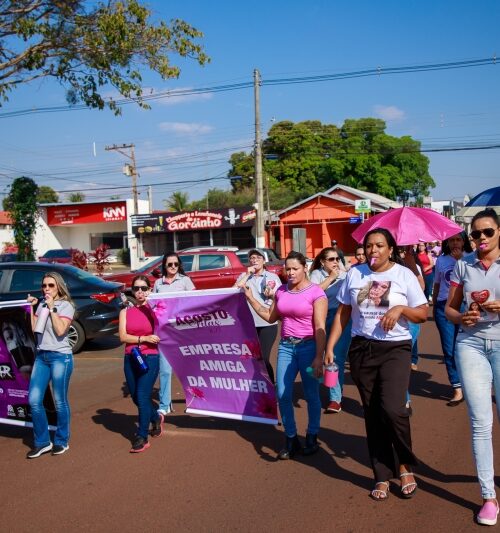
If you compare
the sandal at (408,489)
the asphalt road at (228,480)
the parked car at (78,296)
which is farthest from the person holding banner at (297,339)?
the parked car at (78,296)

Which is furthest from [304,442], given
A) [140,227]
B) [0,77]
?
[140,227]

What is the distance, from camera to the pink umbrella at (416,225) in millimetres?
7031

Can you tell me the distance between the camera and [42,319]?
555cm

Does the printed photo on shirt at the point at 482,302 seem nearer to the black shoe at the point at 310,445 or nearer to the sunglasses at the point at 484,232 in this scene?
the sunglasses at the point at 484,232

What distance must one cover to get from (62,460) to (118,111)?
1047 cm

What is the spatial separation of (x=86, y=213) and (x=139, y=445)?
141ft

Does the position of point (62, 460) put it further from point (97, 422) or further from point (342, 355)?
point (342, 355)

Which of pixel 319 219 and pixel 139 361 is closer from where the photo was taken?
pixel 139 361

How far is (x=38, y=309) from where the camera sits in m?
5.71

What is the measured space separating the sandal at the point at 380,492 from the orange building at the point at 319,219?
37144mm

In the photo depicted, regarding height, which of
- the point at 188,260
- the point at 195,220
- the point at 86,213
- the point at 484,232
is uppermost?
the point at 86,213

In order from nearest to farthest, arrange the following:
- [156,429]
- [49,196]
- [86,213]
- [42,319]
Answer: [42,319] → [156,429] → [86,213] → [49,196]

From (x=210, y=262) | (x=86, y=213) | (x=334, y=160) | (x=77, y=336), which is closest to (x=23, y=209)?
(x=210, y=262)

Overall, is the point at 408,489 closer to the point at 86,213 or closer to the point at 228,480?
the point at 228,480
